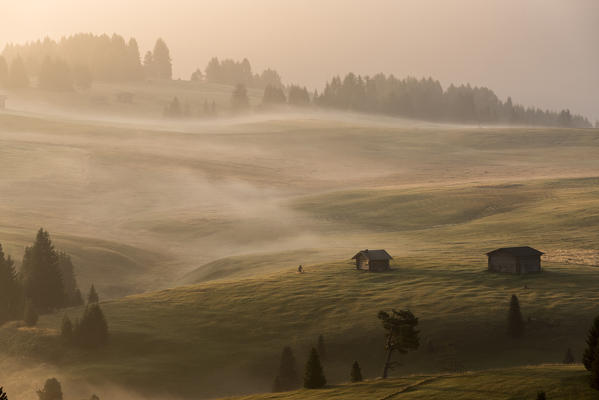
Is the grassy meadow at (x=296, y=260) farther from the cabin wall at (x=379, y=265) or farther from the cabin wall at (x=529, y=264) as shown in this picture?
the cabin wall at (x=529, y=264)

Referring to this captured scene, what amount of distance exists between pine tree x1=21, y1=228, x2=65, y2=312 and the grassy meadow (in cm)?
456

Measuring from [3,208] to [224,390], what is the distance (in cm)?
9208

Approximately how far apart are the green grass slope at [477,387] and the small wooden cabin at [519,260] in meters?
34.7

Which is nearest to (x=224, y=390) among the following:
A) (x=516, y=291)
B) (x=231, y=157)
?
(x=516, y=291)

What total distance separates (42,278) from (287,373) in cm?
3531

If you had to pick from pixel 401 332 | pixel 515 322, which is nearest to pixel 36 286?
pixel 401 332

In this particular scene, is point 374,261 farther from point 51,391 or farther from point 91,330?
point 51,391

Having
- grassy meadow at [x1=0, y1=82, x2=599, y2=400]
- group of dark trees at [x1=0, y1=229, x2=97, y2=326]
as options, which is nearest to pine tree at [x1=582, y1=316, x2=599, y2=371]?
grassy meadow at [x1=0, y1=82, x2=599, y2=400]

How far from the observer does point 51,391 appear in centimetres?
5334

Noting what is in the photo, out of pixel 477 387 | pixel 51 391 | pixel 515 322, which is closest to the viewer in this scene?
pixel 477 387

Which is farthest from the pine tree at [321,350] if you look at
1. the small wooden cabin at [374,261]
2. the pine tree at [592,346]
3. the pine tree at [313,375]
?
the pine tree at [592,346]

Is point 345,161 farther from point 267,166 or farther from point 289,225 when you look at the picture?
point 289,225

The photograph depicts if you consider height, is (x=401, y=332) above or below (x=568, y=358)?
above

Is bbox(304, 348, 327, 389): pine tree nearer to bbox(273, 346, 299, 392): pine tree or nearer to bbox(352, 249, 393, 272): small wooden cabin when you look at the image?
bbox(273, 346, 299, 392): pine tree
